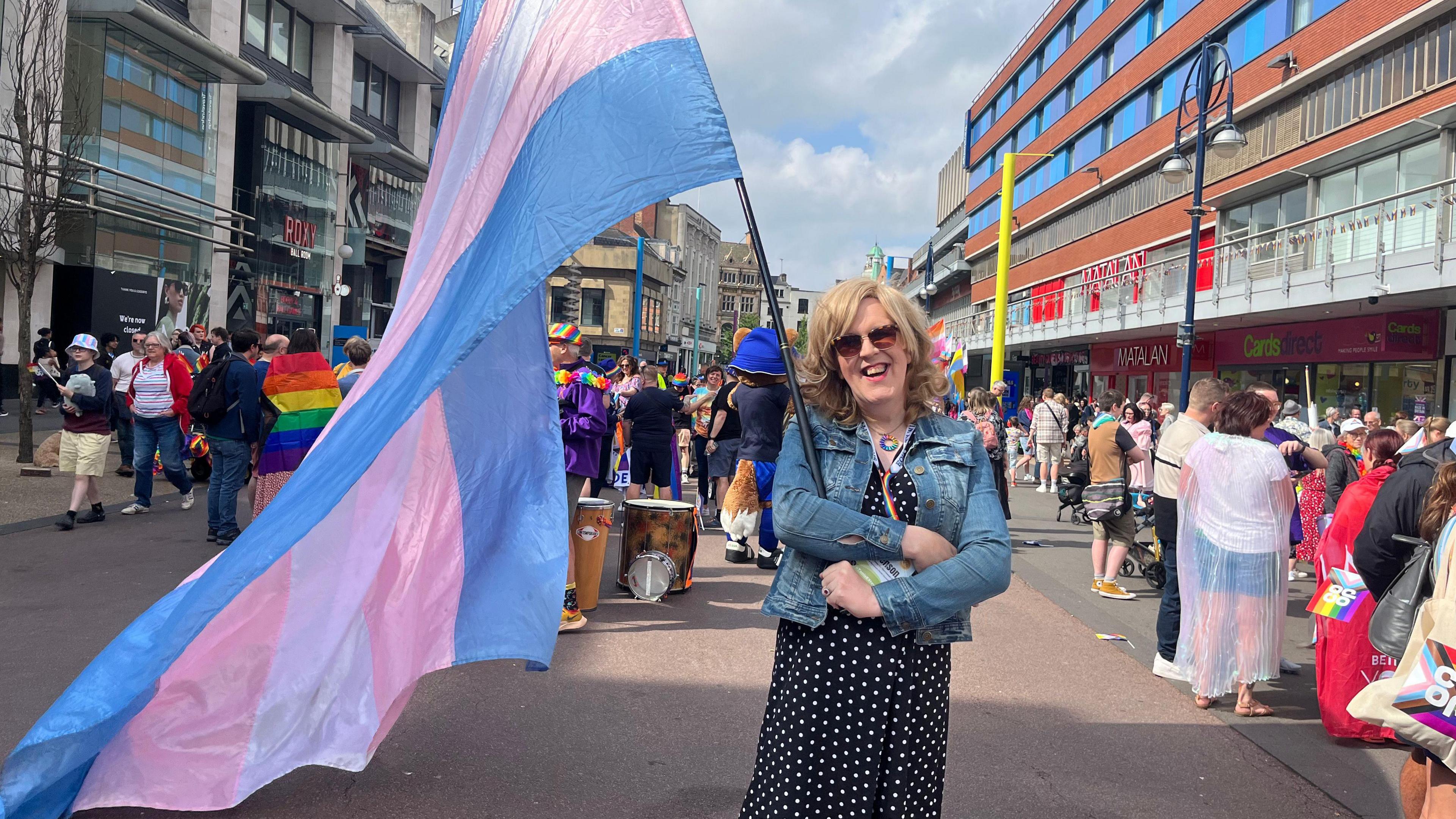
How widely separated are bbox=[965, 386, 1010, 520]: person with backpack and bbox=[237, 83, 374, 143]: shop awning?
19.8 metres

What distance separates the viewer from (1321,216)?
1764cm

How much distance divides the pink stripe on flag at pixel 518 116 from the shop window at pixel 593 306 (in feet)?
216

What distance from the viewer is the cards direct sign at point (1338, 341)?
19.5 metres

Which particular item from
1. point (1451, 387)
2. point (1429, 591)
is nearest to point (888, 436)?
point (1429, 591)

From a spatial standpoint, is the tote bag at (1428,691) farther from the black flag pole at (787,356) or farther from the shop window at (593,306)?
the shop window at (593,306)

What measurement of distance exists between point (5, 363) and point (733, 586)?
1799cm

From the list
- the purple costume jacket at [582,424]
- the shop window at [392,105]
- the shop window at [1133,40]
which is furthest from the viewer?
the shop window at [392,105]

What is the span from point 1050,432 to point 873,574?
56.3ft

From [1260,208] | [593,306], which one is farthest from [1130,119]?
[593,306]

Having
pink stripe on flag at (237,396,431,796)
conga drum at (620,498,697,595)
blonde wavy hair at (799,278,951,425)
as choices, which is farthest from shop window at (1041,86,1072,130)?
blonde wavy hair at (799,278,951,425)

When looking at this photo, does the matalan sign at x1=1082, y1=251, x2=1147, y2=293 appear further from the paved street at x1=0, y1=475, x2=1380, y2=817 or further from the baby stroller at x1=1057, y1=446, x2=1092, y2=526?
the paved street at x1=0, y1=475, x2=1380, y2=817

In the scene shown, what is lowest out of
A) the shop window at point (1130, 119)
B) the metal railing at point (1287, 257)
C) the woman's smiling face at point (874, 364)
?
the woman's smiling face at point (874, 364)

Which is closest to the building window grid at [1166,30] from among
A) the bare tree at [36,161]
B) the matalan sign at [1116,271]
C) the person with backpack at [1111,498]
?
the matalan sign at [1116,271]

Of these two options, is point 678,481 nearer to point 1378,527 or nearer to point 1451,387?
point 1378,527
